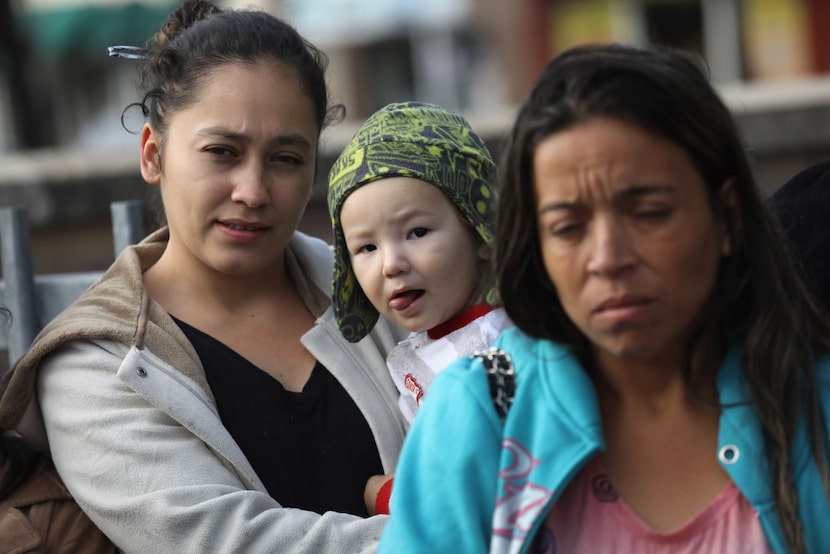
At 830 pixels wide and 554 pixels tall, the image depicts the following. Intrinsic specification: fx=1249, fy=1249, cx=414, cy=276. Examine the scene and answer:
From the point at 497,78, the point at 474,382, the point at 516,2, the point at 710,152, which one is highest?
the point at 710,152

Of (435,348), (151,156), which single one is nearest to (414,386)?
(435,348)

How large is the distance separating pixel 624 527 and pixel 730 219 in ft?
1.65

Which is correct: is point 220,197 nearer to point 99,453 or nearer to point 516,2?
point 99,453

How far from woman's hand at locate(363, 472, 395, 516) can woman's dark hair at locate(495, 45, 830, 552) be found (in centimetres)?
89

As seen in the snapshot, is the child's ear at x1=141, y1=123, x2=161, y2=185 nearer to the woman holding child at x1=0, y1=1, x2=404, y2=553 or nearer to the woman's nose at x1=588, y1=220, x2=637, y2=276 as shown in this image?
the woman holding child at x1=0, y1=1, x2=404, y2=553

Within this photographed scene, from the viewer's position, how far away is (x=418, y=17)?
894 inches

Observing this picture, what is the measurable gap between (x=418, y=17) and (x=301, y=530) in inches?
820

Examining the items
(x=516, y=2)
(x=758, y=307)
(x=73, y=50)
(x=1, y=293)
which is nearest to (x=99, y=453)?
(x=1, y=293)

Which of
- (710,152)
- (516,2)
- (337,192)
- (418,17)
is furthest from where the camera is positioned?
(418,17)

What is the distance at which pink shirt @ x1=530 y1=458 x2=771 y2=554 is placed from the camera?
189 centimetres

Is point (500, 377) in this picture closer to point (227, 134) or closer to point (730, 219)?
point (730, 219)

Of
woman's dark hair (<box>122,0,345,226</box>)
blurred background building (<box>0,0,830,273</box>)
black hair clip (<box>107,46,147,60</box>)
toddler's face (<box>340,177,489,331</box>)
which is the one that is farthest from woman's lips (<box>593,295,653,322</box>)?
blurred background building (<box>0,0,830,273</box>)

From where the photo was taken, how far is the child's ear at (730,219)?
1924mm

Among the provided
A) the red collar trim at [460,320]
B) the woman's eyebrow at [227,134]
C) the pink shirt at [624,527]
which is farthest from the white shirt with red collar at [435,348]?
the pink shirt at [624,527]
